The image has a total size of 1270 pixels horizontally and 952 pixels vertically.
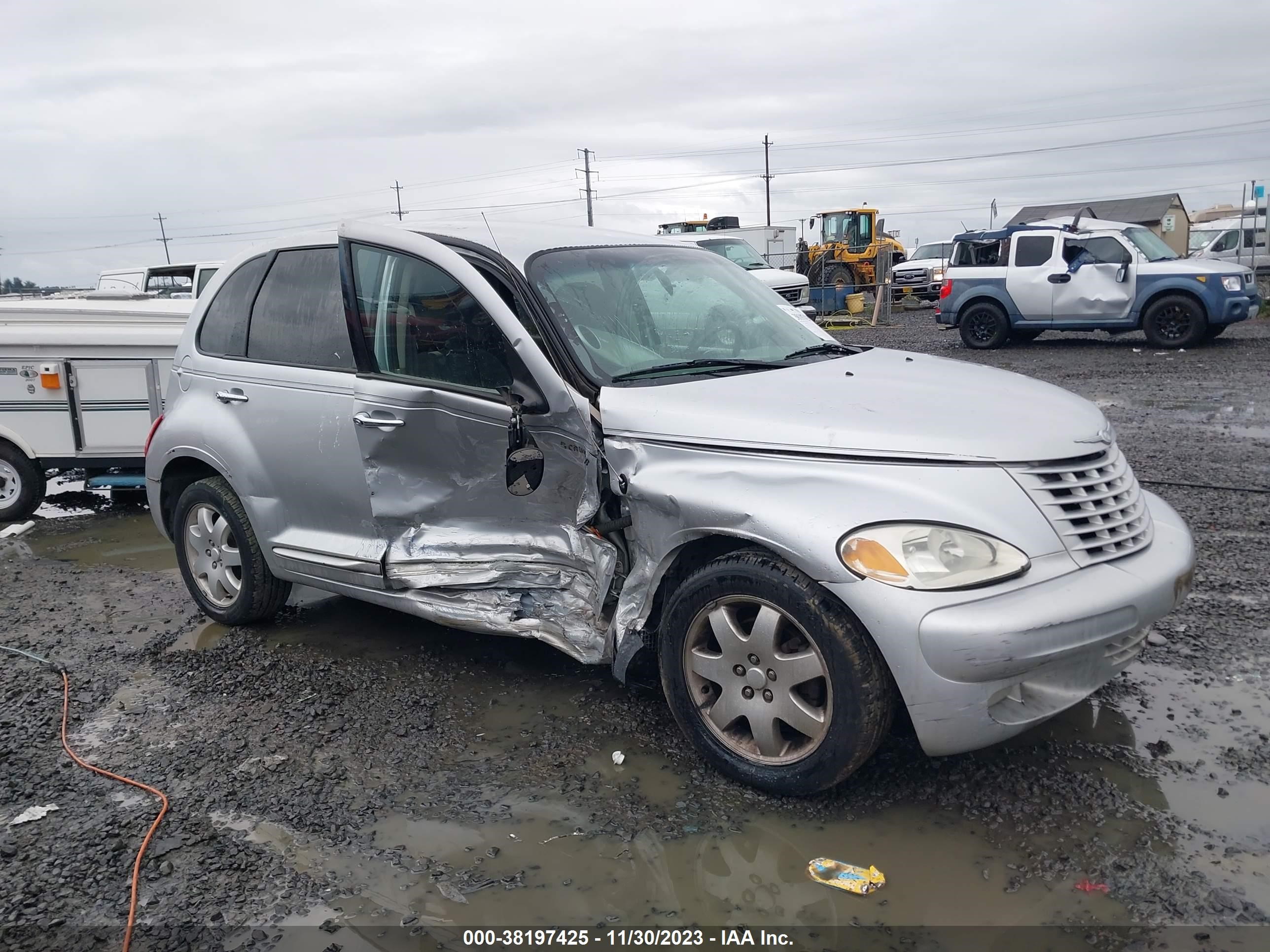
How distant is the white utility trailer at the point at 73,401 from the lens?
7574 millimetres

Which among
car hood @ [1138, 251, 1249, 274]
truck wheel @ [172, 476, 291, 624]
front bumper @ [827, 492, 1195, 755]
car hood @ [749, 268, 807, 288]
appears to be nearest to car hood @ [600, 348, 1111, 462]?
front bumper @ [827, 492, 1195, 755]

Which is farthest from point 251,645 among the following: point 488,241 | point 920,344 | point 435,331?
point 920,344

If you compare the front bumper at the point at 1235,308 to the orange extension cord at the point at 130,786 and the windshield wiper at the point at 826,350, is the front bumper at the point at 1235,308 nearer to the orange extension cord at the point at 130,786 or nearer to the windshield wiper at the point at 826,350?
the windshield wiper at the point at 826,350

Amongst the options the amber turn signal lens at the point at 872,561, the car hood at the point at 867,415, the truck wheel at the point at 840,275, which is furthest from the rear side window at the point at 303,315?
the truck wheel at the point at 840,275

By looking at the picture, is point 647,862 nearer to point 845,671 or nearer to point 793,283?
point 845,671

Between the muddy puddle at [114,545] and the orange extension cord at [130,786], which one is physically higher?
the orange extension cord at [130,786]

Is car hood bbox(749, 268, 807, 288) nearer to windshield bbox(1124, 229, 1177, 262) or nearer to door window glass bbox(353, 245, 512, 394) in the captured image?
windshield bbox(1124, 229, 1177, 262)

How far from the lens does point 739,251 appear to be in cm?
2150

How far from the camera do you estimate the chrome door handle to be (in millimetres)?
3971

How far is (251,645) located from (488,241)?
235cm

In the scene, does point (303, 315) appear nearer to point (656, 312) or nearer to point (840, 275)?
point (656, 312)

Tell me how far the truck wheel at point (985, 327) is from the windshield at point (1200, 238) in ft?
55.2

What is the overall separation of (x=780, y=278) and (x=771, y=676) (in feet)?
61.2

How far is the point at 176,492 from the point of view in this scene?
5.12m
